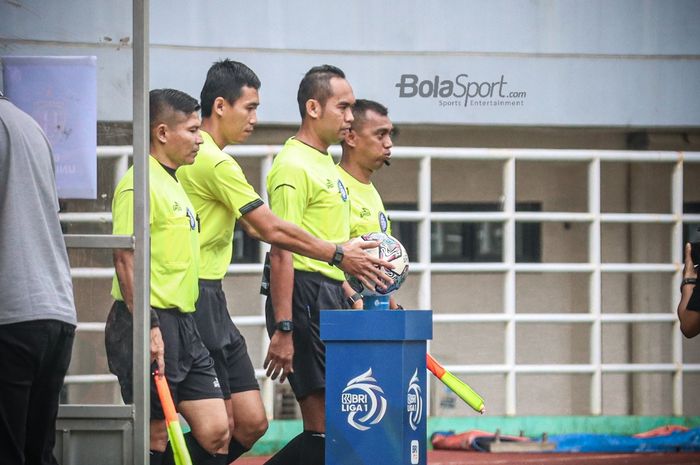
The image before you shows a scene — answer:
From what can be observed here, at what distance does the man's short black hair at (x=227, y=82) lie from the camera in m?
7.16

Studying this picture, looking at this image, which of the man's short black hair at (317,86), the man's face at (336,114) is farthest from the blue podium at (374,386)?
the man's short black hair at (317,86)

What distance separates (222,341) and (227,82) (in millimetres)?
1224

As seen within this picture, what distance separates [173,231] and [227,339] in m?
0.73

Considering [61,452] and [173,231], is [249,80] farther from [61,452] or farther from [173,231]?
[61,452]

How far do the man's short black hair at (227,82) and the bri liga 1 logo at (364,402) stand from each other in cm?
164

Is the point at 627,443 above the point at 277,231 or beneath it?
beneath

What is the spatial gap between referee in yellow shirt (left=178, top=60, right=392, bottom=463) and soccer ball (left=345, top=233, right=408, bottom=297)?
0.29 feet

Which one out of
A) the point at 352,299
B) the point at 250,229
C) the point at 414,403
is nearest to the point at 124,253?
the point at 414,403

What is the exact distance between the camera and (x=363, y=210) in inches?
307

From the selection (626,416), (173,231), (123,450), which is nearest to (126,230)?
(173,231)

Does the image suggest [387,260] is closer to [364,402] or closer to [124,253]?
[364,402]

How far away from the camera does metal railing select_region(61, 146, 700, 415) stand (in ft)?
33.4

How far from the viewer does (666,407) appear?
36.0 ft

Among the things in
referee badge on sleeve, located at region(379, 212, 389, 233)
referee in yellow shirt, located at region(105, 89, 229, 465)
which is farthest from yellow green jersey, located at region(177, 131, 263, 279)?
referee badge on sleeve, located at region(379, 212, 389, 233)
